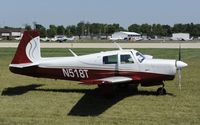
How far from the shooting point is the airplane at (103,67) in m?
13.6

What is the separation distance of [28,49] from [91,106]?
4.13 m

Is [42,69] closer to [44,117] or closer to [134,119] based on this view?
[44,117]

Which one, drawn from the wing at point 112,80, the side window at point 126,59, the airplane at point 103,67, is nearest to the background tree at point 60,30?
the airplane at point 103,67

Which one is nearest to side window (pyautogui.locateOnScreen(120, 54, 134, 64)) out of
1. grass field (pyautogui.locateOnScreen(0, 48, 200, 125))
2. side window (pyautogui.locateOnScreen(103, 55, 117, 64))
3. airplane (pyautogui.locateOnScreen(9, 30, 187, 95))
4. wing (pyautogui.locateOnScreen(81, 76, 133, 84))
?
airplane (pyautogui.locateOnScreen(9, 30, 187, 95))

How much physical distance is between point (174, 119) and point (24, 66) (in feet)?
21.7

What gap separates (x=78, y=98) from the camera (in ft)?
44.8

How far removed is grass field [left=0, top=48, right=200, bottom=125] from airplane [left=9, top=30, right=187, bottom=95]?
59cm

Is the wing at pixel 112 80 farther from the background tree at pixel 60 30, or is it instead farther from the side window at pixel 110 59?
the background tree at pixel 60 30

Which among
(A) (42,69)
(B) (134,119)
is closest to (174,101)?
(B) (134,119)

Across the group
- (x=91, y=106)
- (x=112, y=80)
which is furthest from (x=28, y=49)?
(x=91, y=106)

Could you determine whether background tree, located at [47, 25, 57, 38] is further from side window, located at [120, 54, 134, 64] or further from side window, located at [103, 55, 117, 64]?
side window, located at [120, 54, 134, 64]

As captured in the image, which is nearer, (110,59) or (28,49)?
(110,59)

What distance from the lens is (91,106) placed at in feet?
40.4

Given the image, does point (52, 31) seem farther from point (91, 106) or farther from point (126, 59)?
point (91, 106)
